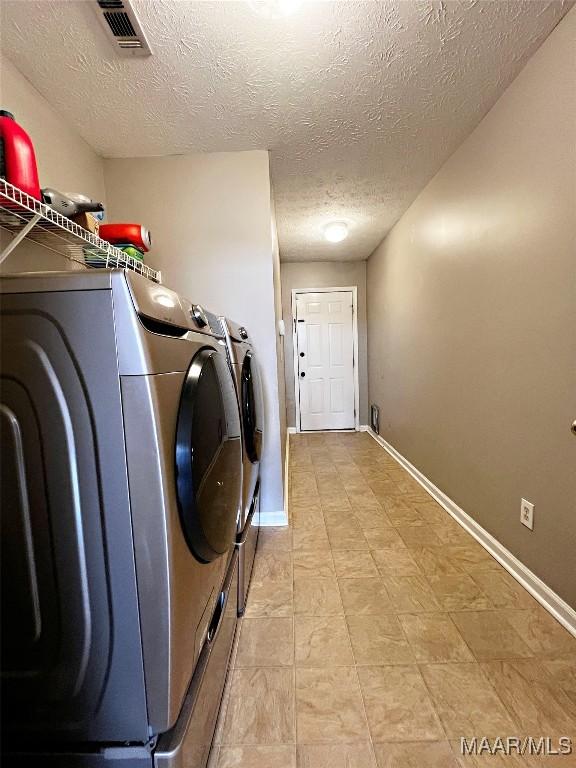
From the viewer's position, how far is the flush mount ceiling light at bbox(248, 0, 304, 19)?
47.4 inches

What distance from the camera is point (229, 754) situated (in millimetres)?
956

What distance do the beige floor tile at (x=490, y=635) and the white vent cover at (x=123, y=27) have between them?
8.30ft

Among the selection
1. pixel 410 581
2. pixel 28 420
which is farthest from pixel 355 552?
pixel 28 420

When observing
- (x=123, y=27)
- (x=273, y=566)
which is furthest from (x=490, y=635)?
(x=123, y=27)

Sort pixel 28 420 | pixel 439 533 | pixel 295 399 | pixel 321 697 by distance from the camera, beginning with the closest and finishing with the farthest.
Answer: pixel 28 420 < pixel 321 697 < pixel 439 533 < pixel 295 399

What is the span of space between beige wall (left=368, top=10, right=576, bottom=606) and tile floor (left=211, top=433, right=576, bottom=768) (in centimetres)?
31

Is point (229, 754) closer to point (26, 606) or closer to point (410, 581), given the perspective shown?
point (26, 606)

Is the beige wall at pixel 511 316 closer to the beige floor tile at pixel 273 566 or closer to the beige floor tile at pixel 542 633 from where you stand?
the beige floor tile at pixel 542 633

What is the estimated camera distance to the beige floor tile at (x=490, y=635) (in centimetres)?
125

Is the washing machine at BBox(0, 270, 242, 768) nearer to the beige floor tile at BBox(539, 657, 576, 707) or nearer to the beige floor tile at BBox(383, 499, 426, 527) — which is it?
the beige floor tile at BBox(539, 657, 576, 707)

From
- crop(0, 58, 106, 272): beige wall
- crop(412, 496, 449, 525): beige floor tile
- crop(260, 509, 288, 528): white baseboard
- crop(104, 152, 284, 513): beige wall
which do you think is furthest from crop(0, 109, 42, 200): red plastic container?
crop(412, 496, 449, 525): beige floor tile

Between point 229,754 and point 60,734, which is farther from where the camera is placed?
point 229,754

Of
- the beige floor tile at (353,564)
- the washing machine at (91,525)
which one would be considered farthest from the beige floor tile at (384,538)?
the washing machine at (91,525)

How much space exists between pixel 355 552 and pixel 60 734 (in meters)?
1.53
